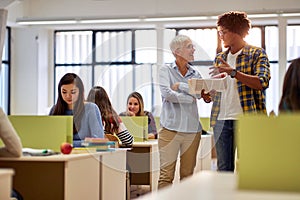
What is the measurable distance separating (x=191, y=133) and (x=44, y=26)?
719 centimetres

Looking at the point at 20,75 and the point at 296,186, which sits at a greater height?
the point at 20,75

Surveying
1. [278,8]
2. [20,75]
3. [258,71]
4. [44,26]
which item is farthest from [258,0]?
[258,71]

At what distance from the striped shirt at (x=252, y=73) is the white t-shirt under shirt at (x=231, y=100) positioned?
1.0 inches

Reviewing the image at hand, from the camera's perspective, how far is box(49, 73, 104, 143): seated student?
4488 millimetres

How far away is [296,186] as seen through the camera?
5.25 feet

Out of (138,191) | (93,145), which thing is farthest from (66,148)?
(138,191)

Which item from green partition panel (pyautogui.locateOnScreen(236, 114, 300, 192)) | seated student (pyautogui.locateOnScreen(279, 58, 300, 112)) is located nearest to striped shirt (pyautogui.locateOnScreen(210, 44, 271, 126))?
seated student (pyautogui.locateOnScreen(279, 58, 300, 112))

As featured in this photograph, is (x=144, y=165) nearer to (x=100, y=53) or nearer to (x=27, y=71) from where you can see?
(x=100, y=53)

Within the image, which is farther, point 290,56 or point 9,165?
point 290,56

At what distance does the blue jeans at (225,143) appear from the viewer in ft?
10.5

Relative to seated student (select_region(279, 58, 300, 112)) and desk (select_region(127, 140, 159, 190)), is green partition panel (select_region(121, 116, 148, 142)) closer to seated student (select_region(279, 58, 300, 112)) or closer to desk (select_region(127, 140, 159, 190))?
desk (select_region(127, 140, 159, 190))

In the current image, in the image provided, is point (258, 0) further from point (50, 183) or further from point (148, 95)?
point (50, 183)

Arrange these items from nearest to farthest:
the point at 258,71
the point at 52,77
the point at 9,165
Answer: the point at 258,71 < the point at 9,165 < the point at 52,77

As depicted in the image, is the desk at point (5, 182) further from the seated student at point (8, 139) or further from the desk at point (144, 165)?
the desk at point (144, 165)
